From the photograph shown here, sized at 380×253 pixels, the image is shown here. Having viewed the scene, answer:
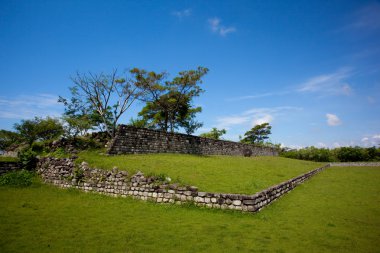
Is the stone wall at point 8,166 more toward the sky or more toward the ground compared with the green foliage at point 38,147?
more toward the ground

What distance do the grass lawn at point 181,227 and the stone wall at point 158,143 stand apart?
24.1 ft

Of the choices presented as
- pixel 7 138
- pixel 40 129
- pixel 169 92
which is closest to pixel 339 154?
pixel 169 92

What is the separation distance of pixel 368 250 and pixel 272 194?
4945 mm

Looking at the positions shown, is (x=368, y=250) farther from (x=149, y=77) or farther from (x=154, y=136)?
(x=149, y=77)

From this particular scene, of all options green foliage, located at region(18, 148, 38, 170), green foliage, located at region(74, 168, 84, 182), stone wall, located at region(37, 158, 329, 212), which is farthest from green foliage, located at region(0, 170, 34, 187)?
green foliage, located at region(74, 168, 84, 182)

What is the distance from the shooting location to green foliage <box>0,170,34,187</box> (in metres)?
14.1

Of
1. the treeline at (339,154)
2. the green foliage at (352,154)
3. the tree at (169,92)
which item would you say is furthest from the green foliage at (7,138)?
the green foliage at (352,154)

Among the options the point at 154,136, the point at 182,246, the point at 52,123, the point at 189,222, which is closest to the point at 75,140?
the point at 154,136

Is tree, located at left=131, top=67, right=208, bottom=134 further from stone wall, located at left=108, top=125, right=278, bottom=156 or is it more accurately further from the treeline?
the treeline

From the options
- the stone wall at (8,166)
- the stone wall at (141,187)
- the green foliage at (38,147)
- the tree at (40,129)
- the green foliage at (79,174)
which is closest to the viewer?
the stone wall at (141,187)

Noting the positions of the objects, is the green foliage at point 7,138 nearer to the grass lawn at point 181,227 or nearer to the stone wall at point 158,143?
the stone wall at point 158,143

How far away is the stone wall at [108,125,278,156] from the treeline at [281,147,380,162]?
31.7m

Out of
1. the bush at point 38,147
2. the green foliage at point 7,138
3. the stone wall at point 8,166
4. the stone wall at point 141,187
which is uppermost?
the green foliage at point 7,138

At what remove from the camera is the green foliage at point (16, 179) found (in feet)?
46.4
